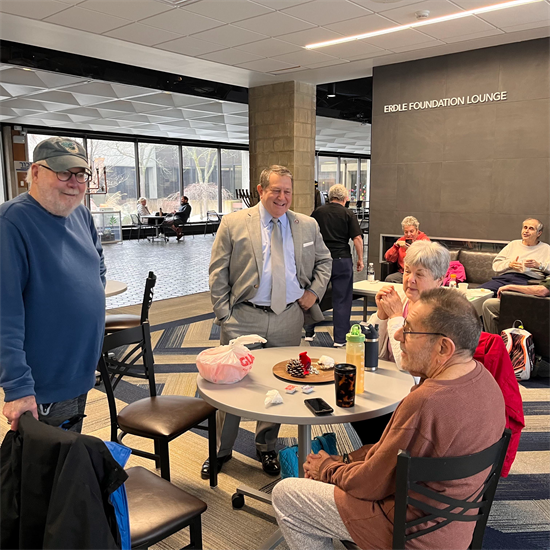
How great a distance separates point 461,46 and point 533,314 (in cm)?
364

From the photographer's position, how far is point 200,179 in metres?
20.5

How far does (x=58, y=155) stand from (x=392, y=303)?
1613 millimetres

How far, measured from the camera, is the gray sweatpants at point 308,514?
5.54ft

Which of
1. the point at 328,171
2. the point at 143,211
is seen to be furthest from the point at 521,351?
the point at 328,171

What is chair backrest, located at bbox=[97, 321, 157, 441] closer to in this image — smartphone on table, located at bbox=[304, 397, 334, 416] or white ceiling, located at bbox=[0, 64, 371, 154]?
smartphone on table, located at bbox=[304, 397, 334, 416]

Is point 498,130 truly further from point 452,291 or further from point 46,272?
point 46,272

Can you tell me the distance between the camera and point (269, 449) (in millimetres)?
3021

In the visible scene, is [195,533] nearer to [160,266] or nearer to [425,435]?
[425,435]

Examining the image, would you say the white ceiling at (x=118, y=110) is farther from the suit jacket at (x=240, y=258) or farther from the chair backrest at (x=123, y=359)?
the chair backrest at (x=123, y=359)

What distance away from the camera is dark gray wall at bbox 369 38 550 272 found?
6242 mm

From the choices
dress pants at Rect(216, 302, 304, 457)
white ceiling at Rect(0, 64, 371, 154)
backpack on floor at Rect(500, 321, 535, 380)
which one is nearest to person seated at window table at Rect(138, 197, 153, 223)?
white ceiling at Rect(0, 64, 371, 154)

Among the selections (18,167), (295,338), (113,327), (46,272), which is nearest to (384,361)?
(295,338)

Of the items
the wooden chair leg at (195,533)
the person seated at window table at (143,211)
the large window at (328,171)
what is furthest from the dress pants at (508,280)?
the large window at (328,171)

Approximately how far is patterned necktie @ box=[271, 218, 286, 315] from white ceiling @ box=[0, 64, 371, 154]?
7022 mm
